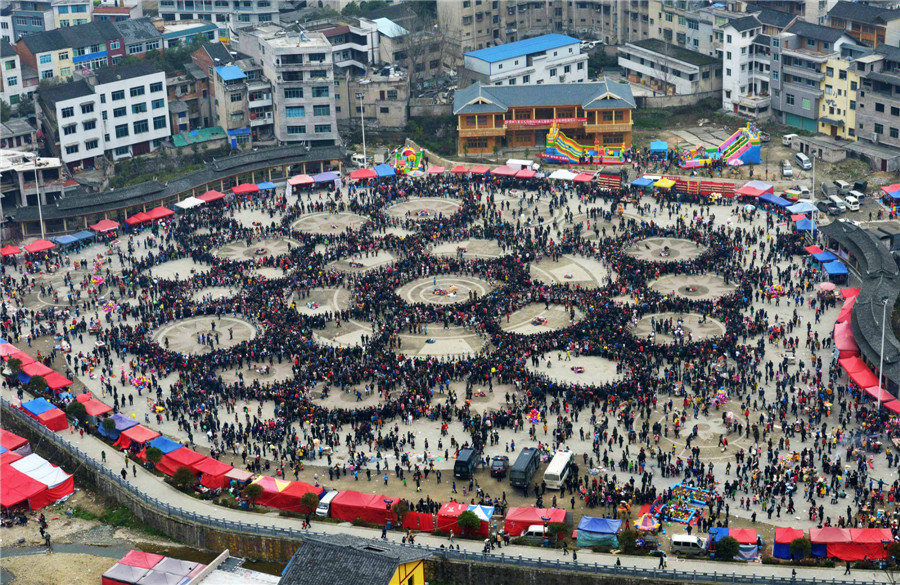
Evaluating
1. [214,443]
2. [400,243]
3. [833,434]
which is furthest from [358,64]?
[833,434]

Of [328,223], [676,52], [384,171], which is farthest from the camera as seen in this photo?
[676,52]

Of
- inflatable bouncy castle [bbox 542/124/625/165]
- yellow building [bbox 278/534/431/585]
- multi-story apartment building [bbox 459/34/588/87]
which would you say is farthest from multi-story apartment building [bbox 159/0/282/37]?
yellow building [bbox 278/534/431/585]

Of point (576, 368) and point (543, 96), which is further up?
point (543, 96)

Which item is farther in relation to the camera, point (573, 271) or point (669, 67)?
point (669, 67)

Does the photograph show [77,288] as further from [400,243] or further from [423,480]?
[423,480]

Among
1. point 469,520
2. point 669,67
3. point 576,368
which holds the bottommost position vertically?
point 469,520

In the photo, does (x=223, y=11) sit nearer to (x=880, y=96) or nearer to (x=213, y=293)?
(x=213, y=293)

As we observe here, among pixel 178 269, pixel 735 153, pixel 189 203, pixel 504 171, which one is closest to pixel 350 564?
pixel 178 269

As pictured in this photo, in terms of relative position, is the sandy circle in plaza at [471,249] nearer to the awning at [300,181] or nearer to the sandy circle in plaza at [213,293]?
the sandy circle in plaza at [213,293]
